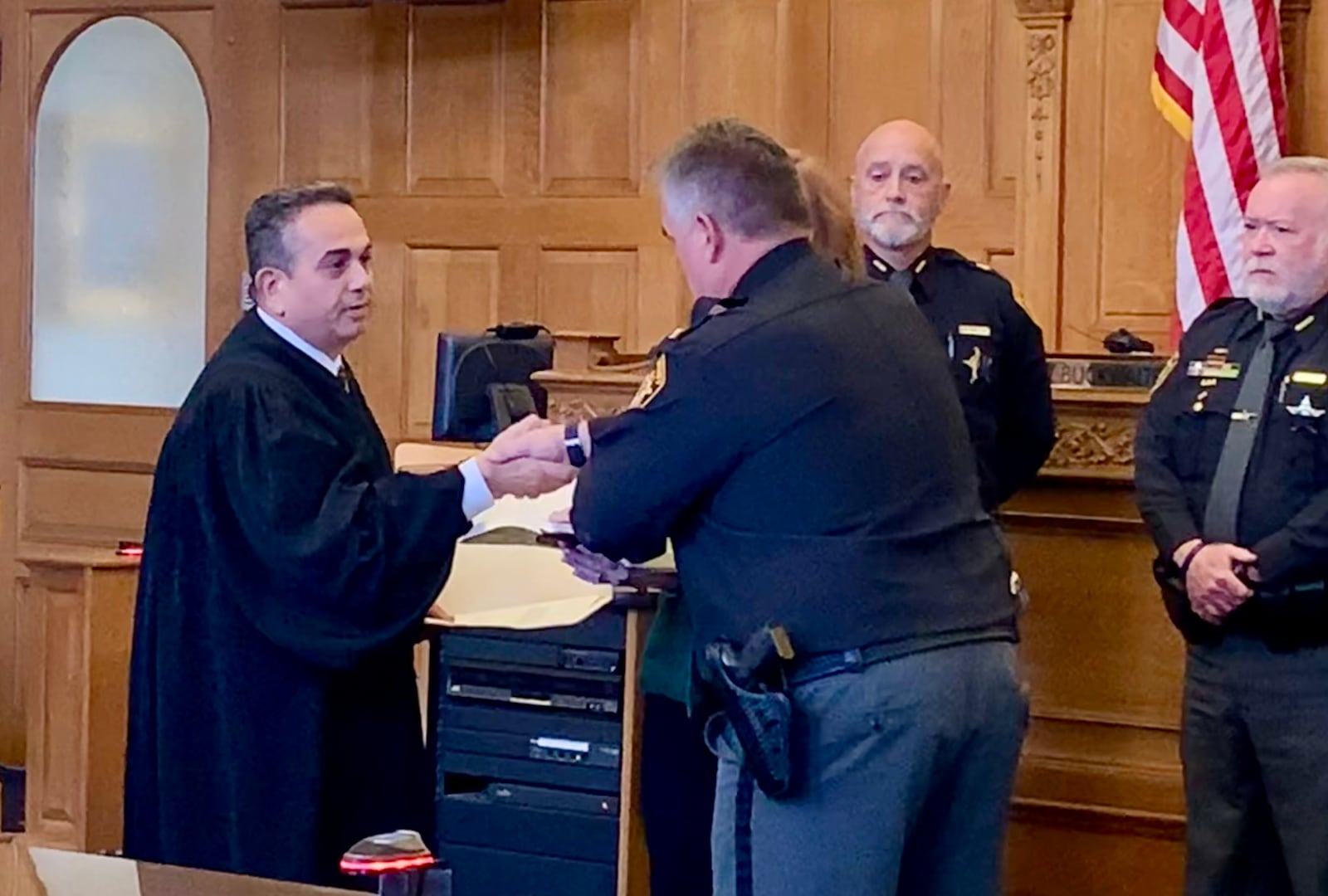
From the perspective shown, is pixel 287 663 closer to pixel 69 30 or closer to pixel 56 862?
pixel 56 862

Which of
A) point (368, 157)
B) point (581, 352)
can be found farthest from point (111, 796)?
point (368, 157)

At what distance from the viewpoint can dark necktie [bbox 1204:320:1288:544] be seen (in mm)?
3758

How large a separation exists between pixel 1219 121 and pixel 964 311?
1.50 meters

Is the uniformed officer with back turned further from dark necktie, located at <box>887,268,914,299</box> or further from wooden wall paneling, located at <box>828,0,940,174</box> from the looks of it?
wooden wall paneling, located at <box>828,0,940,174</box>

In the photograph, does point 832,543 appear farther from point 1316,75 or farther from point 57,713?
point 1316,75

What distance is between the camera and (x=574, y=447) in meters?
3.04

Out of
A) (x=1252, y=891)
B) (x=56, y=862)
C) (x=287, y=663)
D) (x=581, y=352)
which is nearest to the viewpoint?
(x=56, y=862)

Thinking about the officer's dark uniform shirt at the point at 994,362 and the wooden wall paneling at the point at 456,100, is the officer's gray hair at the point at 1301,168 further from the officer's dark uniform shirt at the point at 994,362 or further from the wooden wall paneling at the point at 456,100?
the wooden wall paneling at the point at 456,100

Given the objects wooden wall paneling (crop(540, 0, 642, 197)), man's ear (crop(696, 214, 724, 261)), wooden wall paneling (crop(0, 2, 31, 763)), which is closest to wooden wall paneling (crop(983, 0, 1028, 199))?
wooden wall paneling (crop(540, 0, 642, 197))

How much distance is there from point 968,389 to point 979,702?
149 cm

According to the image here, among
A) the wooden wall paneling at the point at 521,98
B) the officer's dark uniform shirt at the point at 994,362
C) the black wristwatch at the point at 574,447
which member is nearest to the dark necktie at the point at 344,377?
the black wristwatch at the point at 574,447

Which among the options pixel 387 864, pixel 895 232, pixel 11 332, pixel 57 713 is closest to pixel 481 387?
pixel 57 713

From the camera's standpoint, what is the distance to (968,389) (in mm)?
4020

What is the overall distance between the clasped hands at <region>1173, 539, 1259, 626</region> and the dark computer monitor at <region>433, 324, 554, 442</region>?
5.37 ft
